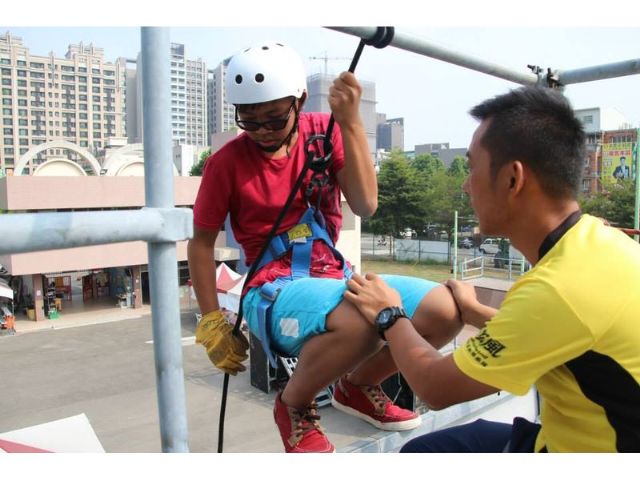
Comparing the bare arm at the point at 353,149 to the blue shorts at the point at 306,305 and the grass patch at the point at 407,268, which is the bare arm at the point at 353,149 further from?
the grass patch at the point at 407,268

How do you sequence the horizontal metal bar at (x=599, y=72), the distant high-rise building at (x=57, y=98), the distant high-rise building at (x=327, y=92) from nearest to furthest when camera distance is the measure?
the distant high-rise building at (x=327, y=92)
the horizontal metal bar at (x=599, y=72)
the distant high-rise building at (x=57, y=98)

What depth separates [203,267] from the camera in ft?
6.35

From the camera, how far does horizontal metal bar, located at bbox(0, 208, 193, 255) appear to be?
83cm

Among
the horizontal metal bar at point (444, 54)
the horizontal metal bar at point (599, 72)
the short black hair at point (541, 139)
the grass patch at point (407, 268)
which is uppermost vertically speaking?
the horizontal metal bar at point (599, 72)

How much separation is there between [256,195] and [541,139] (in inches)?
36.4

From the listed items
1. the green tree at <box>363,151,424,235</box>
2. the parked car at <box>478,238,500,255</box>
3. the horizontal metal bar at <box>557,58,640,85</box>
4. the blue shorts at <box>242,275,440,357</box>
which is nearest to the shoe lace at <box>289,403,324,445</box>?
the blue shorts at <box>242,275,440,357</box>

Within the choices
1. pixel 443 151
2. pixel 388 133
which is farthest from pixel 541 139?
pixel 388 133

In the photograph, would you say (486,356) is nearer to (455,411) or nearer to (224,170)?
(224,170)

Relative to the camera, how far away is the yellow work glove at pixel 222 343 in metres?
1.85

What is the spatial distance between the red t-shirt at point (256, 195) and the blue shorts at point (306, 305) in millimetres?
131

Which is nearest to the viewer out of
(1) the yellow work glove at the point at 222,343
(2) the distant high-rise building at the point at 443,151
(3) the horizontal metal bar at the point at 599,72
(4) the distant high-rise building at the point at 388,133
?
(1) the yellow work glove at the point at 222,343

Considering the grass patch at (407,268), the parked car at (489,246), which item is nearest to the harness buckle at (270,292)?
the grass patch at (407,268)
